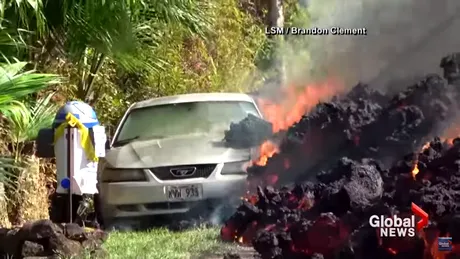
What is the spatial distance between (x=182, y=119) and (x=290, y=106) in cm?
58

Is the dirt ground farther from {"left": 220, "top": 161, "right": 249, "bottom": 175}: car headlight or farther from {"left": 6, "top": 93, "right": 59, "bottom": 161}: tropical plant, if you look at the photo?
{"left": 6, "top": 93, "right": 59, "bottom": 161}: tropical plant

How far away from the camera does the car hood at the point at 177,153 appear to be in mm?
4613

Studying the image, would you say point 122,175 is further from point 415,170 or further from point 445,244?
point 445,244

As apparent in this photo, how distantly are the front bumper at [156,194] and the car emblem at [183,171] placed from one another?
0.03 meters

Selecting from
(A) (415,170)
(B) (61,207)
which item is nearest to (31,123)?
(B) (61,207)

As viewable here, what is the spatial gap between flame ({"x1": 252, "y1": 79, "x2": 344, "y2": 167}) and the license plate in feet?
1.09

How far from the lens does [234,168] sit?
461cm

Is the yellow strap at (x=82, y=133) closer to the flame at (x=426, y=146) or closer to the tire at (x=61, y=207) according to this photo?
the tire at (x=61, y=207)

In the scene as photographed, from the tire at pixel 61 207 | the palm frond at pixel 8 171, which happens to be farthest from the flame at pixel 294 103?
the palm frond at pixel 8 171

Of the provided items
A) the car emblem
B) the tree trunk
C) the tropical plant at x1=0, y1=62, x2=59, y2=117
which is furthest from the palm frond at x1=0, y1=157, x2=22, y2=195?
the tree trunk

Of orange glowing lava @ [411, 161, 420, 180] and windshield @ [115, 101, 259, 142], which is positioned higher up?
windshield @ [115, 101, 259, 142]

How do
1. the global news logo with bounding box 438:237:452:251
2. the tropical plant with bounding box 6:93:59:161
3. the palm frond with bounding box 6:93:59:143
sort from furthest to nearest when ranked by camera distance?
the tropical plant with bounding box 6:93:59:161
the palm frond with bounding box 6:93:59:143
the global news logo with bounding box 438:237:452:251

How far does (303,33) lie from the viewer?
14.8ft

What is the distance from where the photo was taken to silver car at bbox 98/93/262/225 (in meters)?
4.61
